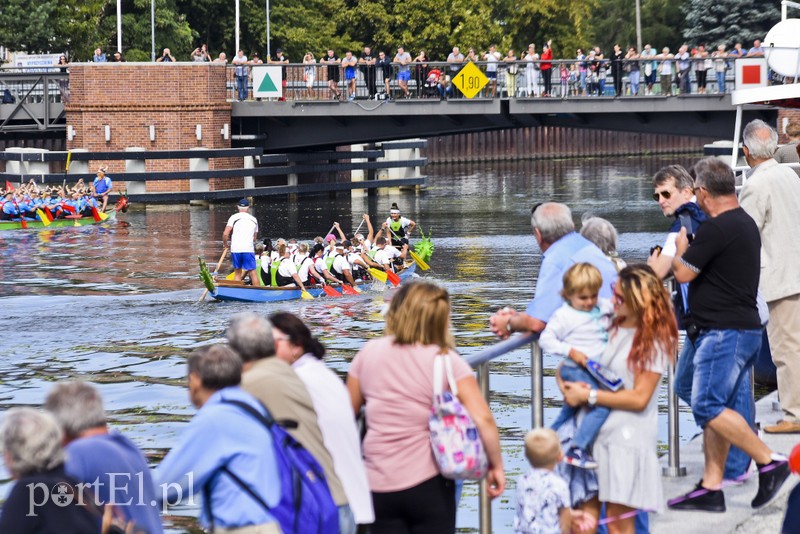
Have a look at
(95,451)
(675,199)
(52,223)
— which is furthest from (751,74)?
(95,451)

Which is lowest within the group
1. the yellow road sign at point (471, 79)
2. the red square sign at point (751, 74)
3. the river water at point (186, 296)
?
the river water at point (186, 296)

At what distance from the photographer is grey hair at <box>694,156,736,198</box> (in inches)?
297

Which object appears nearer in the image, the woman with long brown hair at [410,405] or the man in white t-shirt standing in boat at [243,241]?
the woman with long brown hair at [410,405]

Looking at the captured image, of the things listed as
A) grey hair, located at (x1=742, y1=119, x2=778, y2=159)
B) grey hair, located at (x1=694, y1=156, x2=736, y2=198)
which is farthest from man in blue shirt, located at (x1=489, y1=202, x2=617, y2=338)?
grey hair, located at (x1=742, y1=119, x2=778, y2=159)

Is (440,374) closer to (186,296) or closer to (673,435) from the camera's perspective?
(673,435)

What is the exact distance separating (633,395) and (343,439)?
4.94 feet

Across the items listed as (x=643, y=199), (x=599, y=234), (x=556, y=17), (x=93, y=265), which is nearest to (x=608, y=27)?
(x=556, y=17)

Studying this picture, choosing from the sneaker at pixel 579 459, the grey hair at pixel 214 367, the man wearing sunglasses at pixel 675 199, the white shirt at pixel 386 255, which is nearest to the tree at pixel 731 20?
the white shirt at pixel 386 255

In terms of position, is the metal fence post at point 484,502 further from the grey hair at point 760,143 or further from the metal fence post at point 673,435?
the grey hair at point 760,143

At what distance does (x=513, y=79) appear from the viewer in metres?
43.1

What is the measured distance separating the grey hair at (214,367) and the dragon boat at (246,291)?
19630 mm

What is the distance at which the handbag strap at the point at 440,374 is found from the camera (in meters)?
5.91

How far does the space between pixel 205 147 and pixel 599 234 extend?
41298 millimetres

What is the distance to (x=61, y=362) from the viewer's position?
20.2m
